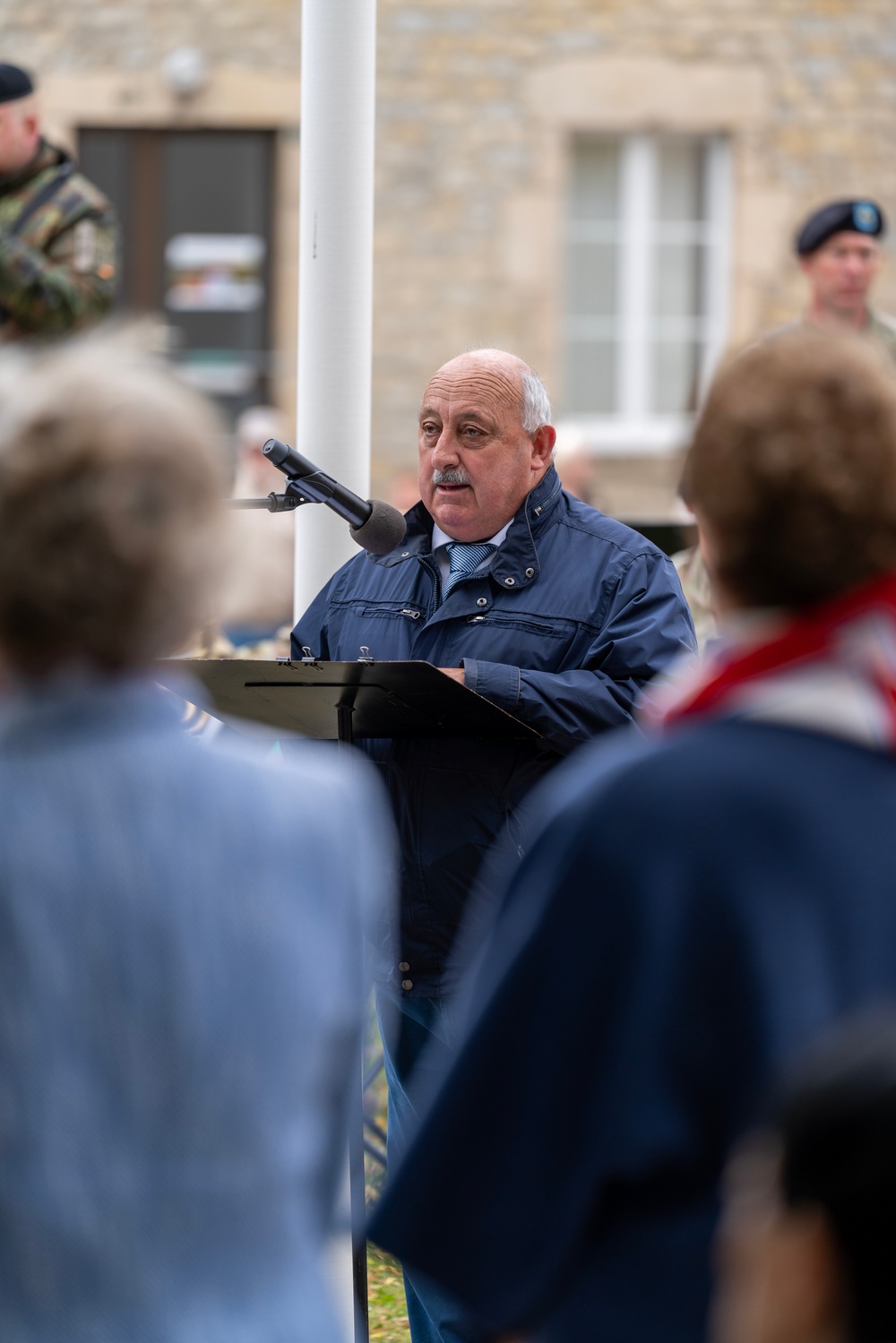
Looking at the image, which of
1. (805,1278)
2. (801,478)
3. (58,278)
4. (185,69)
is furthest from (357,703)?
(185,69)

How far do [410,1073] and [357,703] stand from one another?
871 millimetres

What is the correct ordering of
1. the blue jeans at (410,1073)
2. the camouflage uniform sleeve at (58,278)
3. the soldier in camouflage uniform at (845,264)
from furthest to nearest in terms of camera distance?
the soldier in camouflage uniform at (845,264) < the camouflage uniform sleeve at (58,278) < the blue jeans at (410,1073)

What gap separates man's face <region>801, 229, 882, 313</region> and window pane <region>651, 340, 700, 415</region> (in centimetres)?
785

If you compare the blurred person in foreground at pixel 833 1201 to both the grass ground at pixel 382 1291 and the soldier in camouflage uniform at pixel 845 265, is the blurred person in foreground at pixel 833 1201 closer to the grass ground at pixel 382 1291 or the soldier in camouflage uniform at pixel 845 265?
the grass ground at pixel 382 1291

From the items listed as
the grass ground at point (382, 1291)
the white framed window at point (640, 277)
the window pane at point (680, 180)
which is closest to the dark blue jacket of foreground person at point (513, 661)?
the grass ground at point (382, 1291)

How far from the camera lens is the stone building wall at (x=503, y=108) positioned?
519 inches

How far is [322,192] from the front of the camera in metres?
4.59

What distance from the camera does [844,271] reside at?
617 cm

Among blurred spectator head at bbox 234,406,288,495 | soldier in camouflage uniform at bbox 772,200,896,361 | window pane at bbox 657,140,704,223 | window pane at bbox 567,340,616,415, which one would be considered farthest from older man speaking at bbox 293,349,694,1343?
window pane at bbox 657,140,704,223

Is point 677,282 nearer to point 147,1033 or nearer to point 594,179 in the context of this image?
point 594,179

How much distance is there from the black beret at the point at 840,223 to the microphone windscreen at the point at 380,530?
10.2 feet

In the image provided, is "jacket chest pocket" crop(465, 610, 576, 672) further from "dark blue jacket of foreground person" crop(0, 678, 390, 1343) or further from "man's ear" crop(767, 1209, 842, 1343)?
"man's ear" crop(767, 1209, 842, 1343)

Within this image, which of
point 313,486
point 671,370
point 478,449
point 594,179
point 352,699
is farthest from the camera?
point 671,370

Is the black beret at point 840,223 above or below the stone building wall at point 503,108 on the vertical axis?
below
